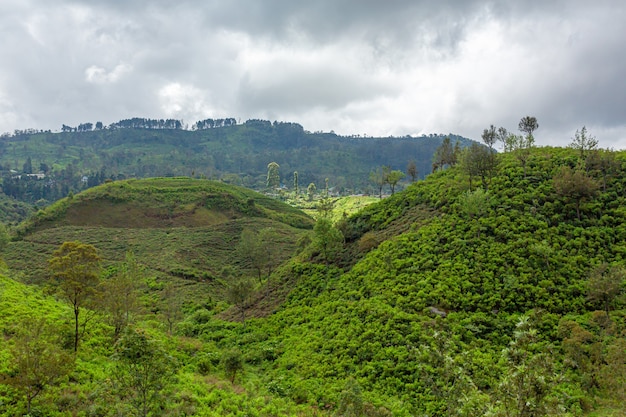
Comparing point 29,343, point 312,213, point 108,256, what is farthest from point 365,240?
point 312,213

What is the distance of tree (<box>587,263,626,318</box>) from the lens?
26375 mm

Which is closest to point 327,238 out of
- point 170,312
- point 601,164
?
point 170,312

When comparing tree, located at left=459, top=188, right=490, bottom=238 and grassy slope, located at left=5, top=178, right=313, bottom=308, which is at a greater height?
tree, located at left=459, top=188, right=490, bottom=238

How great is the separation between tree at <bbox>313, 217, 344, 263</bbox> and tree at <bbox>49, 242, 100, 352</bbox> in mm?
26537

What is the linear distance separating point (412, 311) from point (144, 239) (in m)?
80.2

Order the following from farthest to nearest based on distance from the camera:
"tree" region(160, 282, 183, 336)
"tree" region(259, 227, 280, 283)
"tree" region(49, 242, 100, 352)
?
"tree" region(259, 227, 280, 283) < "tree" region(160, 282, 183, 336) < "tree" region(49, 242, 100, 352)

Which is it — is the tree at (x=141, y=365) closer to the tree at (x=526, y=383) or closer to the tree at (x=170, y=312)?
the tree at (x=526, y=383)

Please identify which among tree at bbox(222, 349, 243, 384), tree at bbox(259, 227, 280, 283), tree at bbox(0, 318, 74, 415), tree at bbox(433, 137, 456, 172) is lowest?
tree at bbox(222, 349, 243, 384)

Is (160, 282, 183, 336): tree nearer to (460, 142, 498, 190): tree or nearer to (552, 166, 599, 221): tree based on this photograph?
(460, 142, 498, 190): tree

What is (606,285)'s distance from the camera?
86.8 ft

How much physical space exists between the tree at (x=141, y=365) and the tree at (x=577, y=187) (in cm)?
4039

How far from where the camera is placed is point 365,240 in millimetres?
45656

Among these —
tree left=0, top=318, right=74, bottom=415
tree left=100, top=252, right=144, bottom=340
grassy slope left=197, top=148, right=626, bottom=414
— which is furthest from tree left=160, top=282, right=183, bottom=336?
tree left=0, top=318, right=74, bottom=415

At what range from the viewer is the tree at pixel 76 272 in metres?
22.8
